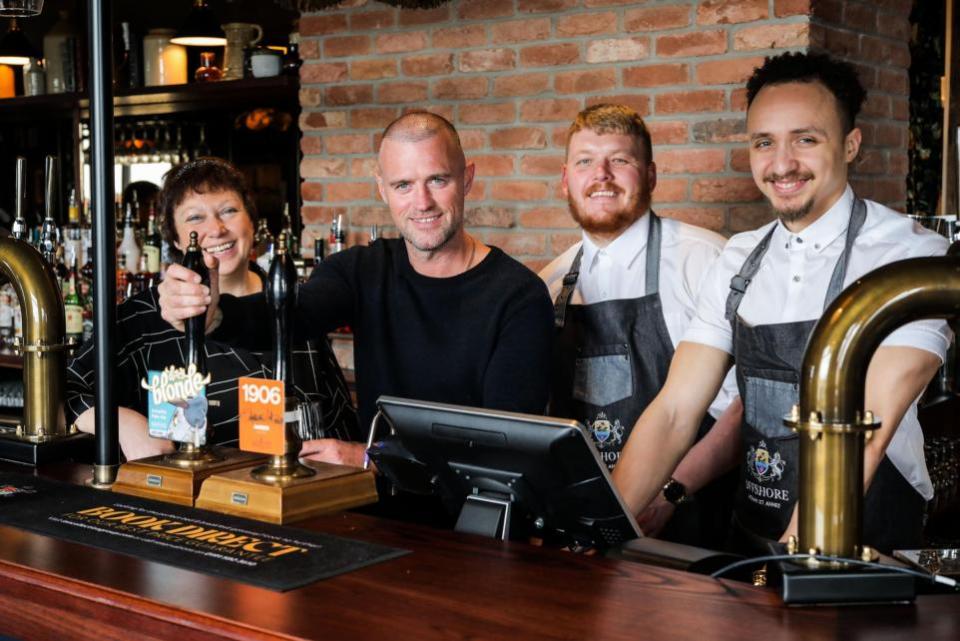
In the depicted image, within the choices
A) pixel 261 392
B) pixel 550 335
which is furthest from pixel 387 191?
pixel 261 392

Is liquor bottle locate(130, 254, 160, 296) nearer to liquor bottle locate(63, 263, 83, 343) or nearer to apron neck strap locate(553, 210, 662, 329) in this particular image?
liquor bottle locate(63, 263, 83, 343)

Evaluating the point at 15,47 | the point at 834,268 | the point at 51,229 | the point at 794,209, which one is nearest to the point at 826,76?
the point at 794,209

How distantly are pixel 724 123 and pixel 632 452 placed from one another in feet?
4.73

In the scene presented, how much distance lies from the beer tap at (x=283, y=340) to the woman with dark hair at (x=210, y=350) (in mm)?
668

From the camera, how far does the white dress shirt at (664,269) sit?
2924 millimetres

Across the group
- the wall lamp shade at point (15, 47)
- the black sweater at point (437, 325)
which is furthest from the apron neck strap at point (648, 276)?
the wall lamp shade at point (15, 47)

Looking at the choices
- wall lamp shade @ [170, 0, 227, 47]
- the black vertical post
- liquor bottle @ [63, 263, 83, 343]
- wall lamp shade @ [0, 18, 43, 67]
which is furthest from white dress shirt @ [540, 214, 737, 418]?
wall lamp shade @ [0, 18, 43, 67]

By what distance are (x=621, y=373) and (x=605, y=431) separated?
15 centimetres

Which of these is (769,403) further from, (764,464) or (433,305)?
(433,305)

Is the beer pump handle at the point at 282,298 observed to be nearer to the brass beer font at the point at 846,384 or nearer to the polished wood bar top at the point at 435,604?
the polished wood bar top at the point at 435,604

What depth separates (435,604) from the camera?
53.3 inches

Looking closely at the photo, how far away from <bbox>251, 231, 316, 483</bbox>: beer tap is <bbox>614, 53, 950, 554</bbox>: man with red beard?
2.89ft

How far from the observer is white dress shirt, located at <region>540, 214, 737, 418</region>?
115 inches

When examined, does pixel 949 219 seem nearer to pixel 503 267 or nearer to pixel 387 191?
pixel 503 267
